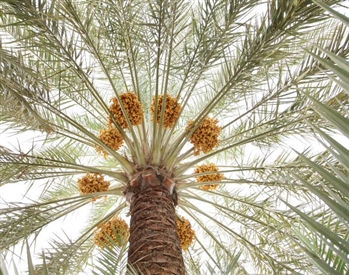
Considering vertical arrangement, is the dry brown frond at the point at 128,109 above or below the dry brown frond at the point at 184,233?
above

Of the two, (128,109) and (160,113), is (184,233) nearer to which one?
(160,113)

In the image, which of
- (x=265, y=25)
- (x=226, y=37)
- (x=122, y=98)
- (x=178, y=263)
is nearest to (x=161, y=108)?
(x=122, y=98)

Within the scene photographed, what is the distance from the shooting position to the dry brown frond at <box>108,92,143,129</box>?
4211 millimetres

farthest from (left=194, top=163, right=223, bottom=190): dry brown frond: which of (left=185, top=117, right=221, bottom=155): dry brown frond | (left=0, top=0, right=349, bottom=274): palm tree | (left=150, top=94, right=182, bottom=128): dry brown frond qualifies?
(left=150, top=94, right=182, bottom=128): dry brown frond

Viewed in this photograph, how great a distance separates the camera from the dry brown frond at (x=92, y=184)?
4.28 metres

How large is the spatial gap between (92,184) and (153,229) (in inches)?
44.7

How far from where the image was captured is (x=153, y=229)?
132 inches

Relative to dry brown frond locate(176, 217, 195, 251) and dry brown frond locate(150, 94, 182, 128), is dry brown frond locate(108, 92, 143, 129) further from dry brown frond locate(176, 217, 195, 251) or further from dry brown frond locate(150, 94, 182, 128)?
dry brown frond locate(176, 217, 195, 251)

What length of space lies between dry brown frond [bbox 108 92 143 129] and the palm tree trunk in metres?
0.52

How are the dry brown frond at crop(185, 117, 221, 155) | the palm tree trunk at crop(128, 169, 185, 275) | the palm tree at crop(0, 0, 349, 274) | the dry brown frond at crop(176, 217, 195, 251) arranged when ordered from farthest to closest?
the dry brown frond at crop(176, 217, 195, 251) < the dry brown frond at crop(185, 117, 221, 155) < the palm tree at crop(0, 0, 349, 274) < the palm tree trunk at crop(128, 169, 185, 275)

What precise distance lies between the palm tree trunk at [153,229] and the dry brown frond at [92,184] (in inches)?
16.1

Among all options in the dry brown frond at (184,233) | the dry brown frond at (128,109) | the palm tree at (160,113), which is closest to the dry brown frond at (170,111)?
the palm tree at (160,113)

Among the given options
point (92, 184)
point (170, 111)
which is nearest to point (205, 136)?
point (170, 111)

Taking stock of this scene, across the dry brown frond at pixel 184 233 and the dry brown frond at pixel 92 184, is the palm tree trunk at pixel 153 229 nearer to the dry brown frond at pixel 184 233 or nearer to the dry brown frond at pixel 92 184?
the dry brown frond at pixel 92 184
